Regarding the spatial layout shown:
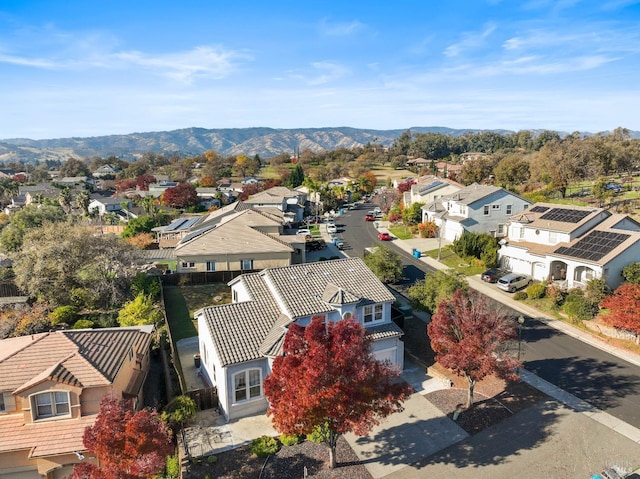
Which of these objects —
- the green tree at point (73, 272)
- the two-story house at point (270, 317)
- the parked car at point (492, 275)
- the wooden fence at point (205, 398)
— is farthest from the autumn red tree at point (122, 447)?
the parked car at point (492, 275)

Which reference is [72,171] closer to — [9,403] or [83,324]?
[83,324]

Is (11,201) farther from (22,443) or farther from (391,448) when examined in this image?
(391,448)

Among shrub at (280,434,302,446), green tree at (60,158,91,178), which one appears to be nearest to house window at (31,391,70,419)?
shrub at (280,434,302,446)

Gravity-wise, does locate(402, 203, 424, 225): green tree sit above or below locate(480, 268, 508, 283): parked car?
above

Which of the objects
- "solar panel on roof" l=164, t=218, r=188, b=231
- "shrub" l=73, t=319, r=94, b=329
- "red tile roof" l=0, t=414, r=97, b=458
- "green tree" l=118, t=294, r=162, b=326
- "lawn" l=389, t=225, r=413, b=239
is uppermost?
"solar panel on roof" l=164, t=218, r=188, b=231

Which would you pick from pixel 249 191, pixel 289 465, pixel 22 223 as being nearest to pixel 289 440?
pixel 289 465

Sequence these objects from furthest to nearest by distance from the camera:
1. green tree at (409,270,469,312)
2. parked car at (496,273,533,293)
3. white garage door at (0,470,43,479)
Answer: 1. parked car at (496,273,533,293)
2. green tree at (409,270,469,312)
3. white garage door at (0,470,43,479)

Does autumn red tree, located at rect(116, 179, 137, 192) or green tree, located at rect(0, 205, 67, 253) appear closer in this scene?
green tree, located at rect(0, 205, 67, 253)

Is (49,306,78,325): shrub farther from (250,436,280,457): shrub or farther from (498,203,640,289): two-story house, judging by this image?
(498,203,640,289): two-story house
